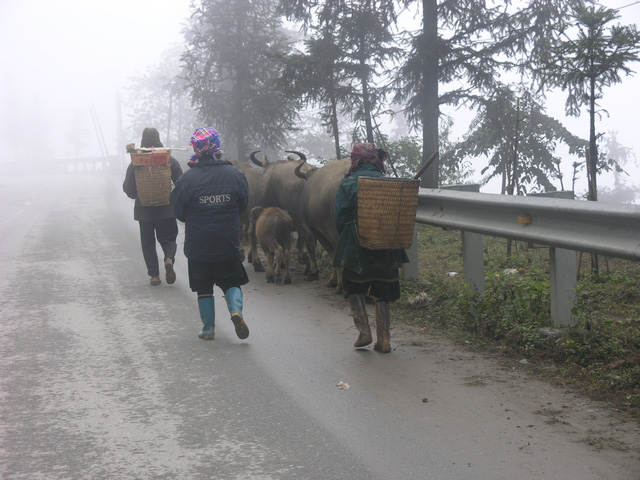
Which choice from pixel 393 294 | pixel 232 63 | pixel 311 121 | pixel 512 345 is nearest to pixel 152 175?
pixel 393 294

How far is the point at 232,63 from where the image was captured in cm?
2848

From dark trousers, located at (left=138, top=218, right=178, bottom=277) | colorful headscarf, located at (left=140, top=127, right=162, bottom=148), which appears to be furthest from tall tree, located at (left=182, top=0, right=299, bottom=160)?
dark trousers, located at (left=138, top=218, right=178, bottom=277)

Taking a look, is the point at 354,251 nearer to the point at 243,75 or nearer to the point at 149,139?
the point at 149,139

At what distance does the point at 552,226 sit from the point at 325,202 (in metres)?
3.93

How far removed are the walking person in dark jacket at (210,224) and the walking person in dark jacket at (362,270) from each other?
1.10 m

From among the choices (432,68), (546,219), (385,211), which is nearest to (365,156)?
(385,211)

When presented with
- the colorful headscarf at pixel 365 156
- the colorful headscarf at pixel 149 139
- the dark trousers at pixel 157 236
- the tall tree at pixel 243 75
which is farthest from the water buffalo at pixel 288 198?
the tall tree at pixel 243 75

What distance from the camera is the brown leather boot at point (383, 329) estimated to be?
22.3 ft

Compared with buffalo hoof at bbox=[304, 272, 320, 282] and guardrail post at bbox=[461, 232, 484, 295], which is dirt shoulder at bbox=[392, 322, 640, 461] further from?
buffalo hoof at bbox=[304, 272, 320, 282]

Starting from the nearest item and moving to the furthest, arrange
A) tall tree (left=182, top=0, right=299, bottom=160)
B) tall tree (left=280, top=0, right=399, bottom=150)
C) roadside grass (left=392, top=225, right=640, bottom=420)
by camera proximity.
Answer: roadside grass (left=392, top=225, right=640, bottom=420), tall tree (left=280, top=0, right=399, bottom=150), tall tree (left=182, top=0, right=299, bottom=160)

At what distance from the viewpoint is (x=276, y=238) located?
1041 centimetres

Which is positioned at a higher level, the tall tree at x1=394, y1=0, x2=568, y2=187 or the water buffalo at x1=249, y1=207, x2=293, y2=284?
the tall tree at x1=394, y1=0, x2=568, y2=187

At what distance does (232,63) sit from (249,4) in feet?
9.22

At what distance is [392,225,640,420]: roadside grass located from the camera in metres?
5.62
